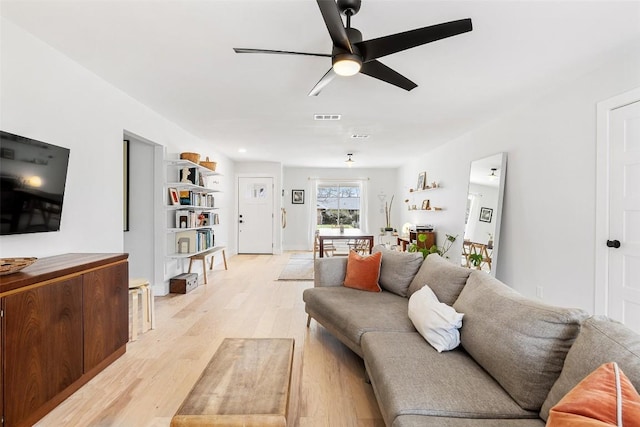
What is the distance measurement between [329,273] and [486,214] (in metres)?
2.45

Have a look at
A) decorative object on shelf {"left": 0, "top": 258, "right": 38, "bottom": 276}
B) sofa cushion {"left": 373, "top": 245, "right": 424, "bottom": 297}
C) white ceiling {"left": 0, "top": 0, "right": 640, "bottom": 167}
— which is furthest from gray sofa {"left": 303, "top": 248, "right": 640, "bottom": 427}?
decorative object on shelf {"left": 0, "top": 258, "right": 38, "bottom": 276}

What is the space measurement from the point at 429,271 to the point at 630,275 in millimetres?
1506

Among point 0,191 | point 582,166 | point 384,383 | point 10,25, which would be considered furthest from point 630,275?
point 10,25

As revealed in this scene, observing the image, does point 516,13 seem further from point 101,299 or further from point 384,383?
point 101,299

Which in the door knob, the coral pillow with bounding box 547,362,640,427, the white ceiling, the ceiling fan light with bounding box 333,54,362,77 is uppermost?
the white ceiling

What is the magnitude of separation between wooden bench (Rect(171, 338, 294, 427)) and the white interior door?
2.59 metres

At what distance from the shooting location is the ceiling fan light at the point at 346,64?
1876 mm

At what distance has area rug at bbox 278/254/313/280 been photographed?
5520 millimetres

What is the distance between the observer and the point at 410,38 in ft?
5.76

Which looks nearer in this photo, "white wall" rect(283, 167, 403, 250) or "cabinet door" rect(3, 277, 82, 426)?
"cabinet door" rect(3, 277, 82, 426)

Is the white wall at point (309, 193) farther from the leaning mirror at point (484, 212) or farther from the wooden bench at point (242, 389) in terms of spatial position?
the wooden bench at point (242, 389)

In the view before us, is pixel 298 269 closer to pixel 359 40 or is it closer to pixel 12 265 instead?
pixel 12 265

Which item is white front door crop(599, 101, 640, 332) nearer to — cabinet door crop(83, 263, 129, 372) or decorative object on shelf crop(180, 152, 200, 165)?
cabinet door crop(83, 263, 129, 372)

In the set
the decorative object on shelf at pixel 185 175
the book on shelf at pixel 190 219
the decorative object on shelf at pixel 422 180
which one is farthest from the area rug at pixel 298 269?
the decorative object on shelf at pixel 422 180
